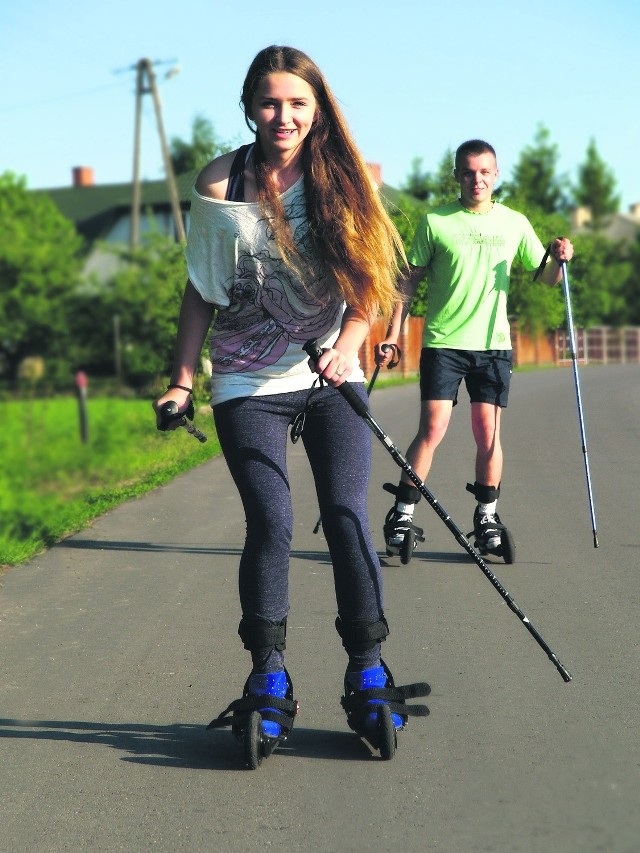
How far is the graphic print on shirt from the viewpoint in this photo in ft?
11.9

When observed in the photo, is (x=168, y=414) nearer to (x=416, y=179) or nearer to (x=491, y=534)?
(x=491, y=534)

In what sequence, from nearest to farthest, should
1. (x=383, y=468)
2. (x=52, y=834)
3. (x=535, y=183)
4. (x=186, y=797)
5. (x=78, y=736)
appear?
(x=52, y=834) → (x=186, y=797) → (x=78, y=736) → (x=383, y=468) → (x=535, y=183)

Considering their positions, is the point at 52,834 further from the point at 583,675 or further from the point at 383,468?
the point at 383,468

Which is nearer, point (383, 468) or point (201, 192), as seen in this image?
point (201, 192)

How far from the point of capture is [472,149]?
6395 mm

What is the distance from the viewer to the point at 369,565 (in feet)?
12.3

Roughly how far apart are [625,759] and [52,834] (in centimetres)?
153

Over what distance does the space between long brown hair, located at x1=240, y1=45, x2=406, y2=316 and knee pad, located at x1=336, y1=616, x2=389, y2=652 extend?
88cm

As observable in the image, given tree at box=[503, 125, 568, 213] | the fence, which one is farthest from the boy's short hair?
tree at box=[503, 125, 568, 213]

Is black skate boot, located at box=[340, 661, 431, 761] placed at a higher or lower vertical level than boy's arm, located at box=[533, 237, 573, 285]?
lower

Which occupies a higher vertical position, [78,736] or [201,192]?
[201,192]

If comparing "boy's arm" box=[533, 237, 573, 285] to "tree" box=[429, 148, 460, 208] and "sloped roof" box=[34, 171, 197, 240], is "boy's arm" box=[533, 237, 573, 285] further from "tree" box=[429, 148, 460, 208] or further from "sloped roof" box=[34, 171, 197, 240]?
"tree" box=[429, 148, 460, 208]

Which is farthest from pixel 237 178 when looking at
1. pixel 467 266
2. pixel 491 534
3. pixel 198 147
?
pixel 198 147

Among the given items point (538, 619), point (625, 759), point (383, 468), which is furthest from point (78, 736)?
point (383, 468)
